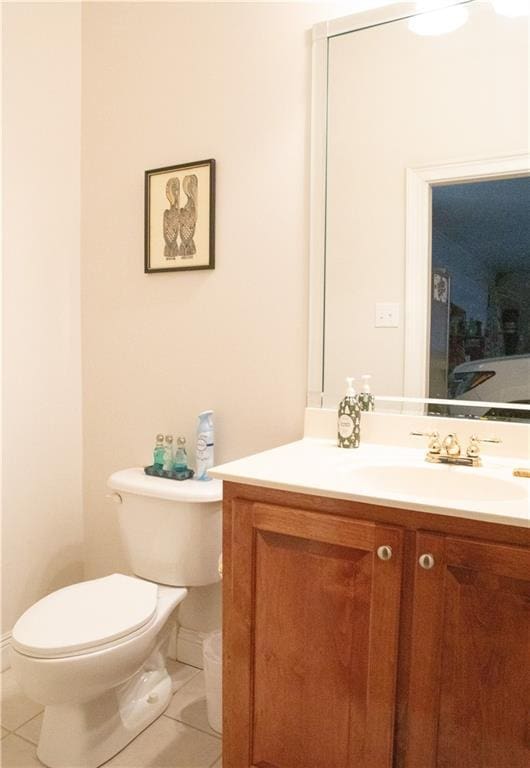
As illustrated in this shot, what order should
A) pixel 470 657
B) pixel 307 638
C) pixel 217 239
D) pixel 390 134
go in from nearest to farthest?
pixel 470 657 < pixel 307 638 < pixel 390 134 < pixel 217 239

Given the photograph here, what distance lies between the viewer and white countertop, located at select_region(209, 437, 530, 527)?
3.23 ft

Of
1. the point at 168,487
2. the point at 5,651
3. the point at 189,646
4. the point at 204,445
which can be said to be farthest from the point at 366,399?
the point at 5,651

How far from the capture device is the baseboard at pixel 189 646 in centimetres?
190

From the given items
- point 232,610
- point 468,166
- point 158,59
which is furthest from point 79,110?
point 232,610

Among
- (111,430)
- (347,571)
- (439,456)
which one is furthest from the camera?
(111,430)

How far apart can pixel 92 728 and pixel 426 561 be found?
1.09 m

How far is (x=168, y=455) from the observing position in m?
1.88

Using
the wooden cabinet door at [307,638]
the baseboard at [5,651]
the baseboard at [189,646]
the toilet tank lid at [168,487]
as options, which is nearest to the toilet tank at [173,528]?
the toilet tank lid at [168,487]

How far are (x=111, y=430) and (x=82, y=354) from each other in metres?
0.33

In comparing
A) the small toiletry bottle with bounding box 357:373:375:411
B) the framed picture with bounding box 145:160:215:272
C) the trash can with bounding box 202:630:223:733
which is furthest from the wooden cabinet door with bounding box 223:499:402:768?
the framed picture with bounding box 145:160:215:272

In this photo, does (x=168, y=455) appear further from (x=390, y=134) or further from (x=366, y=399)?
(x=390, y=134)

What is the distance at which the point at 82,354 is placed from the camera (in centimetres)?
213

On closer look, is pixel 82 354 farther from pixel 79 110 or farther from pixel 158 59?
pixel 158 59

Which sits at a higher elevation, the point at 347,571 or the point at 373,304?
the point at 373,304
